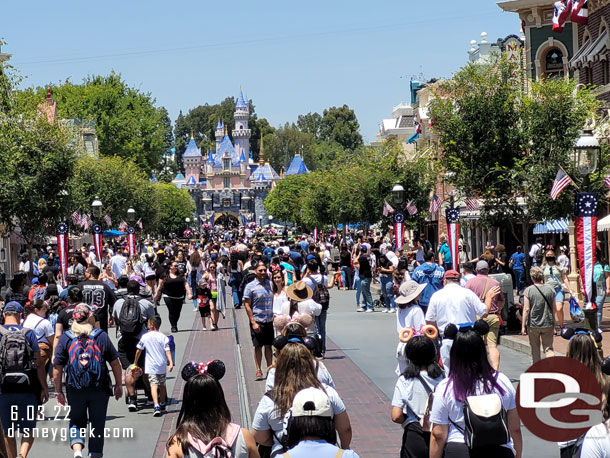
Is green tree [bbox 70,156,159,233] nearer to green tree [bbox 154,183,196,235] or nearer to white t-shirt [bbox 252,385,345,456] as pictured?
green tree [bbox 154,183,196,235]

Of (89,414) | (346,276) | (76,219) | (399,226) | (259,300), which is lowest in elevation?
(346,276)

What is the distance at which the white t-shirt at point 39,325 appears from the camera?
12.1 metres

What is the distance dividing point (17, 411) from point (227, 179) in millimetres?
180180

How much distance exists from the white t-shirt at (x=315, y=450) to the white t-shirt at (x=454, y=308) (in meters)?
6.70

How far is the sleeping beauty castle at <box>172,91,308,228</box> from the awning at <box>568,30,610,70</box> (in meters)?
152

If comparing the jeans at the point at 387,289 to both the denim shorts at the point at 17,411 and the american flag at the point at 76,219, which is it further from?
the denim shorts at the point at 17,411

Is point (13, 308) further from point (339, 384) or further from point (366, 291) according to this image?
point (366, 291)

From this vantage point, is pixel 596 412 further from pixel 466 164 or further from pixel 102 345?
pixel 466 164

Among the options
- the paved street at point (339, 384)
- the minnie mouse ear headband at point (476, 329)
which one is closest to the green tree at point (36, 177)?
the paved street at point (339, 384)

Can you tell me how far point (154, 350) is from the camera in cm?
1280

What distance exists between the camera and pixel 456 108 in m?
26.0

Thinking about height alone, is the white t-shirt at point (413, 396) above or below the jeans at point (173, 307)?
above

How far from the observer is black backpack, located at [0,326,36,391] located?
9695mm

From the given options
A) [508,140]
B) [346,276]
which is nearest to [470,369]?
[508,140]
